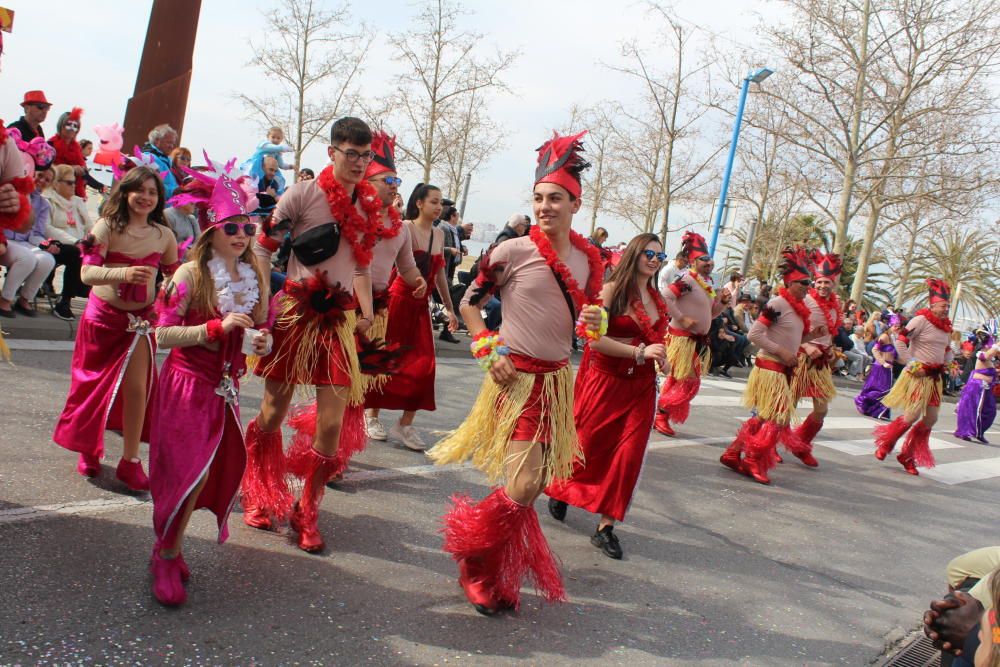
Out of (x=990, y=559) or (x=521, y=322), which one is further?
(x=521, y=322)

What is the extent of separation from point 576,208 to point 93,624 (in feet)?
9.02

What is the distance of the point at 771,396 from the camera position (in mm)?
7344

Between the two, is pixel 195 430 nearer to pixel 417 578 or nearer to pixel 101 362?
pixel 417 578

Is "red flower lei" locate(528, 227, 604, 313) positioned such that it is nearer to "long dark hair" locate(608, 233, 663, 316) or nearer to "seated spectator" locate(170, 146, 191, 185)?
"long dark hair" locate(608, 233, 663, 316)

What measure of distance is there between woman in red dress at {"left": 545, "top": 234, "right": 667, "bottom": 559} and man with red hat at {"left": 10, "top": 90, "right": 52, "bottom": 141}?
21.3 ft

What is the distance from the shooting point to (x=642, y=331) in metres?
5.07

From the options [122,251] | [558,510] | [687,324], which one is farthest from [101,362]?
[687,324]

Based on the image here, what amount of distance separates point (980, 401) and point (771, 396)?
7706 millimetres

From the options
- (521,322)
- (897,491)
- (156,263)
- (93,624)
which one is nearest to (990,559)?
(521,322)

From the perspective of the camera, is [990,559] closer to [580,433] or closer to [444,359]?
[580,433]

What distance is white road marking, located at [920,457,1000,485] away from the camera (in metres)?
9.20

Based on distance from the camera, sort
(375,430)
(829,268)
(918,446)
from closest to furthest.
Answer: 1. (375,430)
2. (829,268)
3. (918,446)

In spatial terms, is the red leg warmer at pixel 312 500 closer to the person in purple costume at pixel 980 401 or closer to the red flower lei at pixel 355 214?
the red flower lei at pixel 355 214

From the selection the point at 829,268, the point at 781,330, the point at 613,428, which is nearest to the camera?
the point at 613,428
